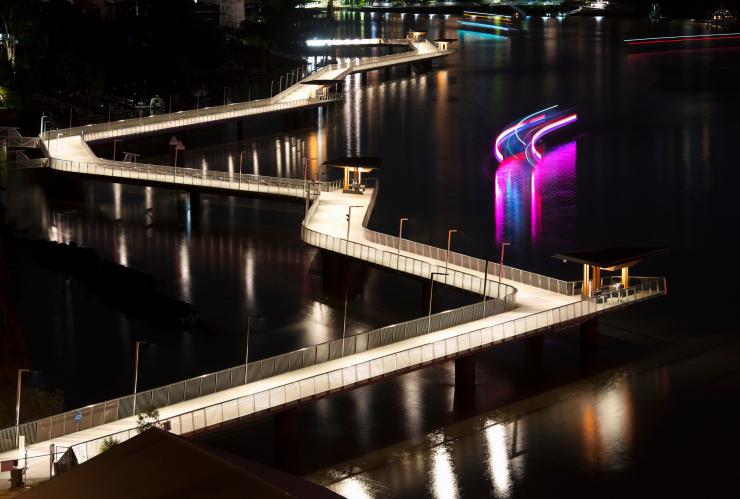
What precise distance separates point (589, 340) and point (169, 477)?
20115 millimetres

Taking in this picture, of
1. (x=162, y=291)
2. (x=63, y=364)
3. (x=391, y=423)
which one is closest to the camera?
(x=391, y=423)

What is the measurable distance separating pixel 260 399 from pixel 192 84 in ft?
207

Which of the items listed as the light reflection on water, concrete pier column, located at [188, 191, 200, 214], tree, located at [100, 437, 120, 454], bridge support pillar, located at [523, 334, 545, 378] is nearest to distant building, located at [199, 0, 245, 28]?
concrete pier column, located at [188, 191, 200, 214]

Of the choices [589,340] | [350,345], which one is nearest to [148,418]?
[350,345]

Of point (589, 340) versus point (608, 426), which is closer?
point (608, 426)

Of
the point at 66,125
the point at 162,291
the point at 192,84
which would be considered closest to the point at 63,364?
the point at 162,291

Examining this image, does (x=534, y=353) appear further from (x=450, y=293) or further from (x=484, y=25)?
(x=484, y=25)

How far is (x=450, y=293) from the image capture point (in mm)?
45156

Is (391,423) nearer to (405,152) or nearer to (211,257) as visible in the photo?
(211,257)

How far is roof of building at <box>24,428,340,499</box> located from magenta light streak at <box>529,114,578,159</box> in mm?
53239

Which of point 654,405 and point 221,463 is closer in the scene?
point 221,463

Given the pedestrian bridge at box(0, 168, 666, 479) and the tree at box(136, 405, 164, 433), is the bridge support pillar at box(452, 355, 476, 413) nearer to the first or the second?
the pedestrian bridge at box(0, 168, 666, 479)

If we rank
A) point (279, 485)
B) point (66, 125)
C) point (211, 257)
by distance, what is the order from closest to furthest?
point (279, 485), point (211, 257), point (66, 125)

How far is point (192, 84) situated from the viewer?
91.5 metres
